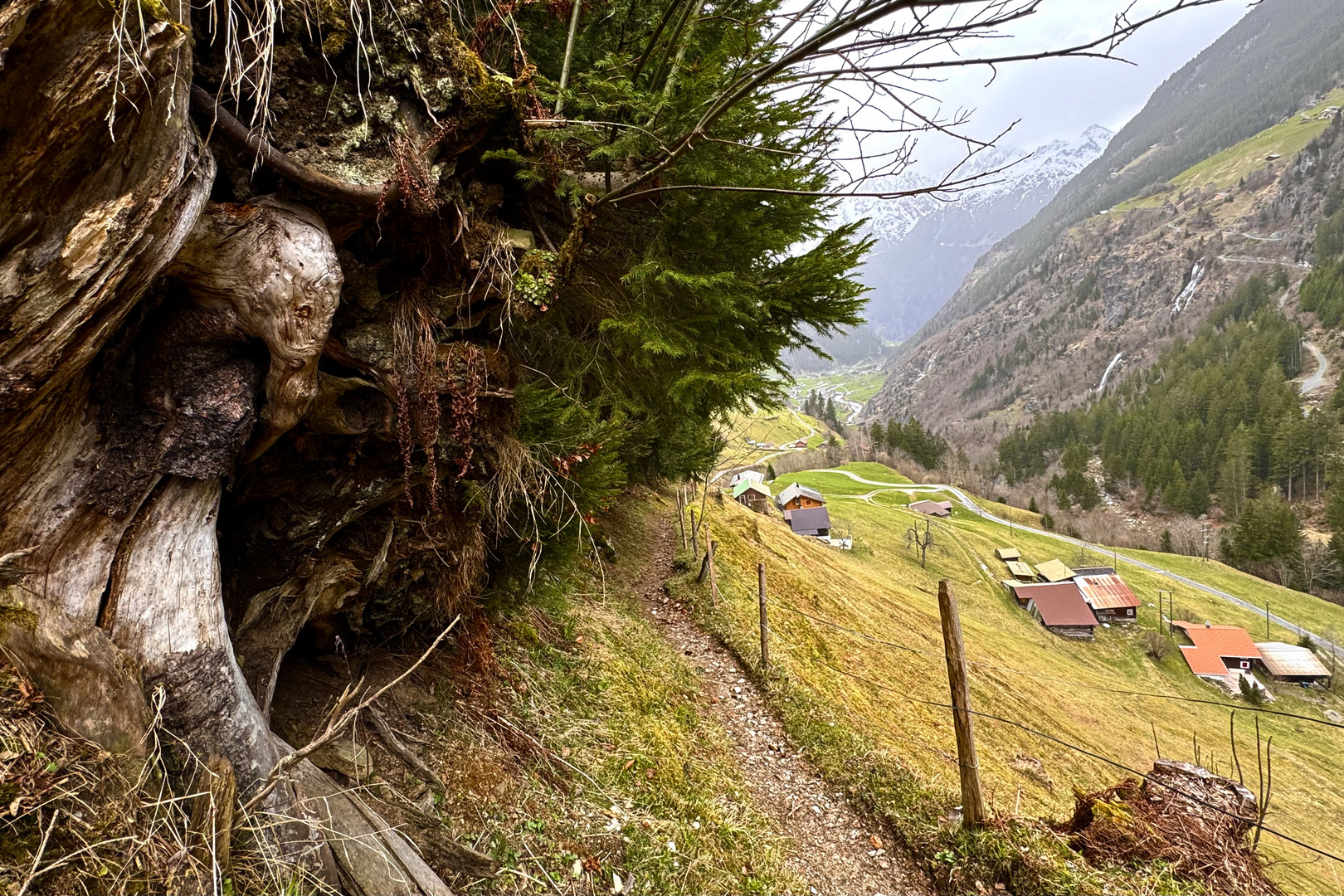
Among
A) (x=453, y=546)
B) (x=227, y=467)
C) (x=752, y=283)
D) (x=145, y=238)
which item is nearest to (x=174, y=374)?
(x=227, y=467)

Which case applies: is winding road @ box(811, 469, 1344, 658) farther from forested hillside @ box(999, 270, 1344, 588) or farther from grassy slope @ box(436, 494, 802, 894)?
grassy slope @ box(436, 494, 802, 894)

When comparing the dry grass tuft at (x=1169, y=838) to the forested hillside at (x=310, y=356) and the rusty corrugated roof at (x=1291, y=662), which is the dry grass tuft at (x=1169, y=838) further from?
the rusty corrugated roof at (x=1291, y=662)

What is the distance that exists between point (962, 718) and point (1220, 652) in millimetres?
54125

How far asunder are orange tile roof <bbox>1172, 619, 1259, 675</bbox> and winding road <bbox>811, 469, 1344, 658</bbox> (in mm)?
13424

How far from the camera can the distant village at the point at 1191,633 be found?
134ft

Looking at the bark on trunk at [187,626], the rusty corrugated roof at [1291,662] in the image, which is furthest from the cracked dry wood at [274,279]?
the rusty corrugated roof at [1291,662]

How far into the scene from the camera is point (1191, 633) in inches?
1713

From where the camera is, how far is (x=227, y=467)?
2.83m

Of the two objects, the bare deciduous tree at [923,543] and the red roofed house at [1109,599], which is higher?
the bare deciduous tree at [923,543]

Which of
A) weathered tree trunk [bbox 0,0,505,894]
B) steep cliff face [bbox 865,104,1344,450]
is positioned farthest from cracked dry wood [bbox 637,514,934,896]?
Answer: steep cliff face [bbox 865,104,1344,450]

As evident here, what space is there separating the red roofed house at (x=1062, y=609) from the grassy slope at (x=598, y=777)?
48.6 meters

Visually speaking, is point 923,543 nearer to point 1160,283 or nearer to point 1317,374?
point 1317,374

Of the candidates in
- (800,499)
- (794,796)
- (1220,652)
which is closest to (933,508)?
(800,499)

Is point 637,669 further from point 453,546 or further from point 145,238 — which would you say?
point 145,238
